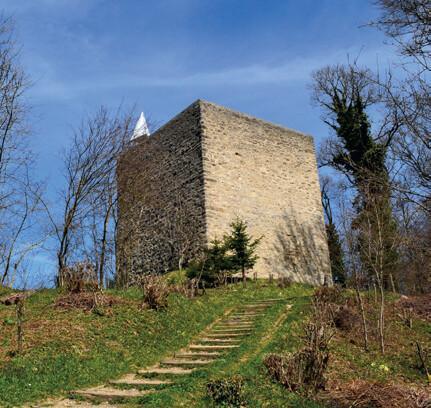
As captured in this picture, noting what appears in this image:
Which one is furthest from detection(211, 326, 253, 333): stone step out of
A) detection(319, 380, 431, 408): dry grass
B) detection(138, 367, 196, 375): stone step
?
detection(319, 380, 431, 408): dry grass

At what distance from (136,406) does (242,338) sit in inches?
126

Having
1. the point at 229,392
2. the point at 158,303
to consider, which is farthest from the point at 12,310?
the point at 229,392

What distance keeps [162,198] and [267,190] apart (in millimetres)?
4086

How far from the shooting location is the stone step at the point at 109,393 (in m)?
5.27

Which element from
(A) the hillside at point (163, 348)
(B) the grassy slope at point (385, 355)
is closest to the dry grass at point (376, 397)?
(A) the hillside at point (163, 348)

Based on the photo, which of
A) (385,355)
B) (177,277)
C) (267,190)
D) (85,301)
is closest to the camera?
(385,355)

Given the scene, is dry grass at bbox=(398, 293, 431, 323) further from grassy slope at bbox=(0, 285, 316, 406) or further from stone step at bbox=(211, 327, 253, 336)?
stone step at bbox=(211, 327, 253, 336)

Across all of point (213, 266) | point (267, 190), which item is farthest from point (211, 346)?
point (267, 190)

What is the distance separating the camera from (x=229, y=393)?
4820mm

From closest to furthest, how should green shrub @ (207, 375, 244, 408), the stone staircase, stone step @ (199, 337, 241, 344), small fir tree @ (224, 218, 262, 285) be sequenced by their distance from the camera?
green shrub @ (207, 375, 244, 408) < the stone staircase < stone step @ (199, 337, 241, 344) < small fir tree @ (224, 218, 262, 285)

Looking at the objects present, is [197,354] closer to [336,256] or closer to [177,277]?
[177,277]

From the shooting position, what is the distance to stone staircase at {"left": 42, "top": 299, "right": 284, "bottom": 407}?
17.7 feet

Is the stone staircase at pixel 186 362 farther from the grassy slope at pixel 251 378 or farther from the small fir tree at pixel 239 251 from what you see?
the small fir tree at pixel 239 251

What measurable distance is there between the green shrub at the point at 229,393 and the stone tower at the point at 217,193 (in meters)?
9.64
